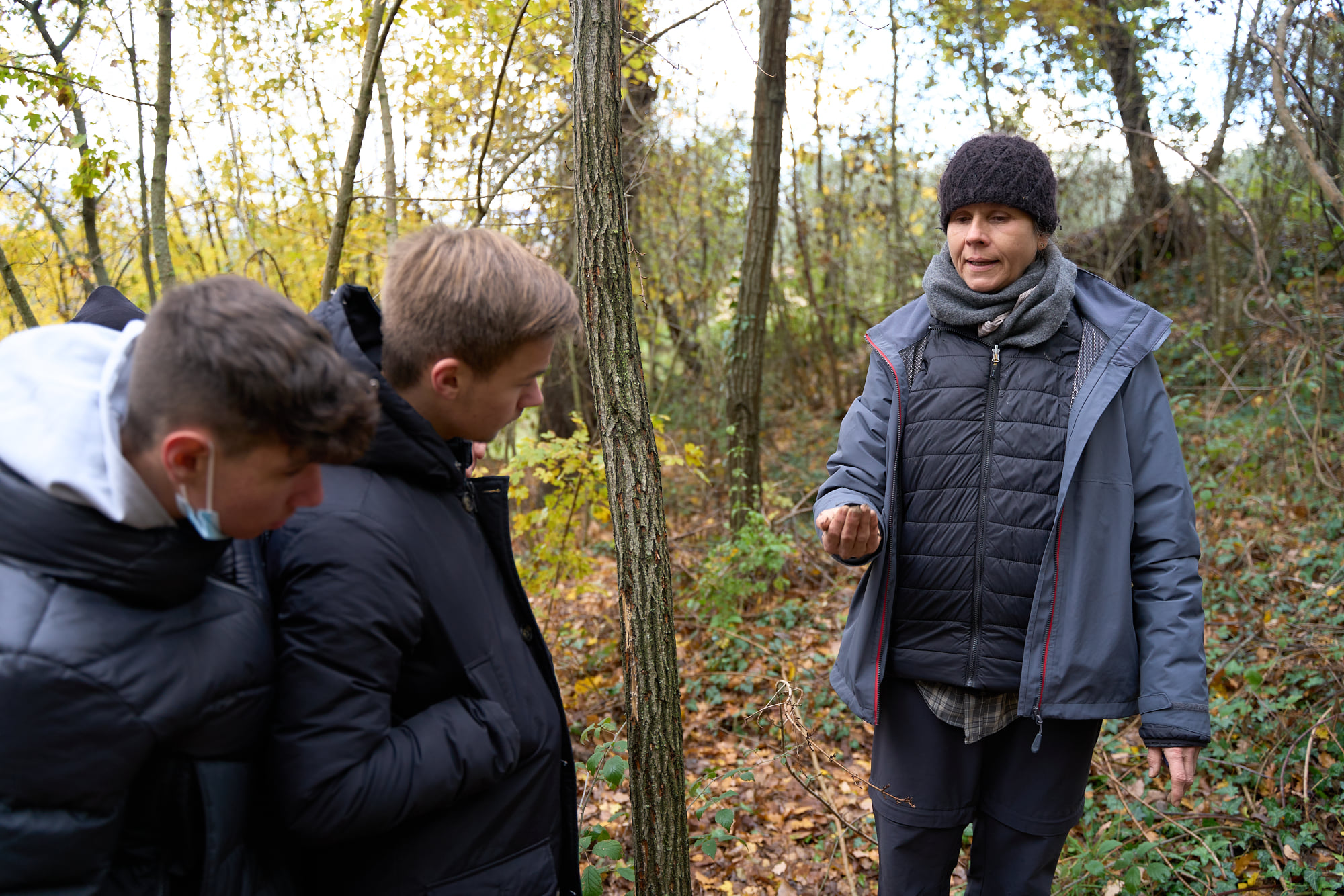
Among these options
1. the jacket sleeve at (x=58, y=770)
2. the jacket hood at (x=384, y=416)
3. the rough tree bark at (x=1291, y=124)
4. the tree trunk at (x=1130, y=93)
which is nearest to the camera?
the jacket sleeve at (x=58, y=770)

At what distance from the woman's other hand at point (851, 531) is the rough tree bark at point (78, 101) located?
11.5 feet

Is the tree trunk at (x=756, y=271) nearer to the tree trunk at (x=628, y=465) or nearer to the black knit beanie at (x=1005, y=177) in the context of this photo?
the tree trunk at (x=628, y=465)

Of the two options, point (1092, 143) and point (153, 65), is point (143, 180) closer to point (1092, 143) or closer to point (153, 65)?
point (153, 65)

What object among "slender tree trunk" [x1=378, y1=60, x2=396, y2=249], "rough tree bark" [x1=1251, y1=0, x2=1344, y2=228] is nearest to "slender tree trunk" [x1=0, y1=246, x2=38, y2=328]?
"slender tree trunk" [x1=378, y1=60, x2=396, y2=249]

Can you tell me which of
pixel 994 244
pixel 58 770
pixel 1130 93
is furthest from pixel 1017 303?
pixel 1130 93

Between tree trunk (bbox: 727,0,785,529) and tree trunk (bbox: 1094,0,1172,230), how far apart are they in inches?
168

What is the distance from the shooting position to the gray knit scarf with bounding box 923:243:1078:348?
2.02 metres

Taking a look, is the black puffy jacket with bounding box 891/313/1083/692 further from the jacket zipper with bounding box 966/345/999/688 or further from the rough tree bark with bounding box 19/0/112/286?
the rough tree bark with bounding box 19/0/112/286

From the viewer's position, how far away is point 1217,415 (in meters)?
7.35

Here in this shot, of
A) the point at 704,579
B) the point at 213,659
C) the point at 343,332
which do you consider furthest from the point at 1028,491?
the point at 704,579

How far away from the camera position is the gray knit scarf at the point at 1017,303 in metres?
2.02

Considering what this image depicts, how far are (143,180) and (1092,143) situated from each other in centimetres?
877

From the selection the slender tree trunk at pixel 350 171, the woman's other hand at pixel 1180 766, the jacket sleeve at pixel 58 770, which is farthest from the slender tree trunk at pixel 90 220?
the woman's other hand at pixel 1180 766

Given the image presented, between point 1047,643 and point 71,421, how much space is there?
1.89 m
